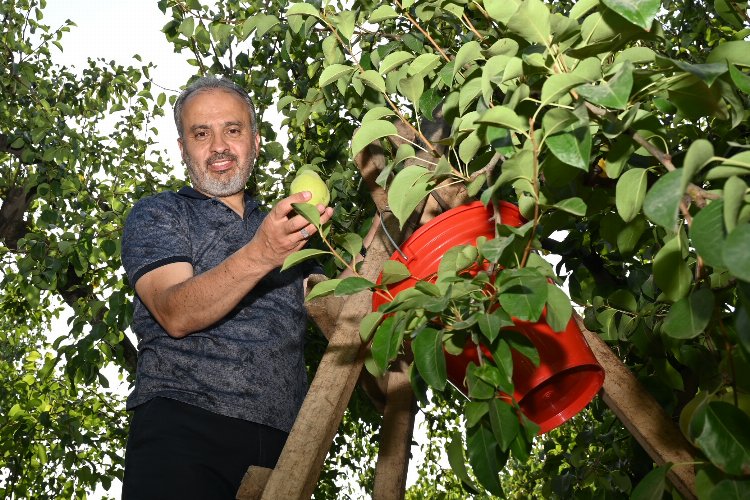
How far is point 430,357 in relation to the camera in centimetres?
109

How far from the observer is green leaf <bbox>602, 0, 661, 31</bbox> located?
0.85 metres

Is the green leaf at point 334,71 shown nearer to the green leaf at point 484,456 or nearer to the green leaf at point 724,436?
the green leaf at point 484,456

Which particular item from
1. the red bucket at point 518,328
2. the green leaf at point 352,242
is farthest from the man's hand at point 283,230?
the red bucket at point 518,328

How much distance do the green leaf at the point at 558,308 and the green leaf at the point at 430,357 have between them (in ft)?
0.52

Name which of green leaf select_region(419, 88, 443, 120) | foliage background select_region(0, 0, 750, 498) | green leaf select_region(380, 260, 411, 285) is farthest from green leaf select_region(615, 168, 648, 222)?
green leaf select_region(419, 88, 443, 120)

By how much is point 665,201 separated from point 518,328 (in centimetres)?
58

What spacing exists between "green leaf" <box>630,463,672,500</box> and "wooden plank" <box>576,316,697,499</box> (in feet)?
1.32

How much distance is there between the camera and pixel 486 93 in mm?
1104

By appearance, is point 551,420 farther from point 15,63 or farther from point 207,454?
point 15,63

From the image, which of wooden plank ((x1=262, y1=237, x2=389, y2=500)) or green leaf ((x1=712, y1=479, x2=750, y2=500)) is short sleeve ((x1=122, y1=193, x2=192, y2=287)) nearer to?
wooden plank ((x1=262, y1=237, x2=389, y2=500))

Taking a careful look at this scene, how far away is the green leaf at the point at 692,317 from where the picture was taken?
1025mm

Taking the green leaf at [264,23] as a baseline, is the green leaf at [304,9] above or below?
below

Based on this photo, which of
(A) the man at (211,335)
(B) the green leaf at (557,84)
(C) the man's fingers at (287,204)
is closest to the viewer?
(B) the green leaf at (557,84)

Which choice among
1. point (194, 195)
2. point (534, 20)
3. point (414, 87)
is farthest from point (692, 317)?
point (194, 195)
